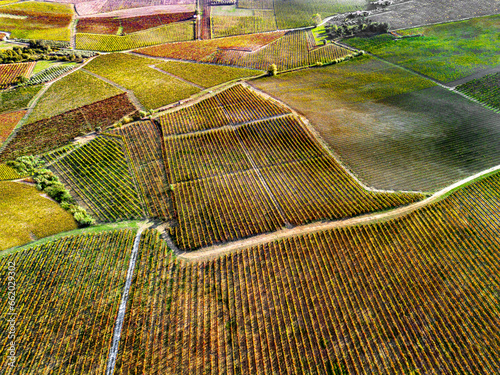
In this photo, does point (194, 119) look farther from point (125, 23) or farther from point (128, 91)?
point (125, 23)

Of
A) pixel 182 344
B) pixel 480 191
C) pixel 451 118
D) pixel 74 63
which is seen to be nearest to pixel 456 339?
pixel 480 191

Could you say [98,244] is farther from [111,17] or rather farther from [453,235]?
[111,17]

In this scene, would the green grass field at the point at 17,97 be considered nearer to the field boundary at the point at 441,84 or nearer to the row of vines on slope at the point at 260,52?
the row of vines on slope at the point at 260,52

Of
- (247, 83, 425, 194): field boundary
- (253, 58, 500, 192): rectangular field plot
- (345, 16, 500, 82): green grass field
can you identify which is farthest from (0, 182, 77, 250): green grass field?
(345, 16, 500, 82): green grass field

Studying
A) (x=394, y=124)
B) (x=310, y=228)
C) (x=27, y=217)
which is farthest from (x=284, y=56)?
(x=27, y=217)

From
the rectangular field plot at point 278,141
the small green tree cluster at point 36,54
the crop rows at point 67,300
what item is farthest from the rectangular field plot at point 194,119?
the small green tree cluster at point 36,54
